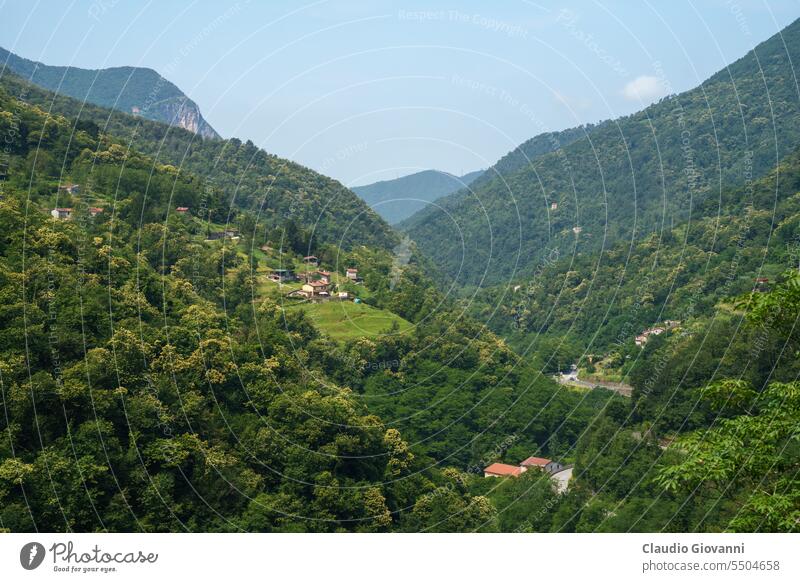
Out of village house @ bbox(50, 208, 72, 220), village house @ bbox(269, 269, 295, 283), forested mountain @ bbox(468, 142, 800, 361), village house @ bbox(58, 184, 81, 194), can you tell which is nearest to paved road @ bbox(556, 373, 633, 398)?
forested mountain @ bbox(468, 142, 800, 361)

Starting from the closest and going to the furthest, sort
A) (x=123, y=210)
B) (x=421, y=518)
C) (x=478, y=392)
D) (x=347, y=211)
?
(x=421, y=518), (x=123, y=210), (x=478, y=392), (x=347, y=211)

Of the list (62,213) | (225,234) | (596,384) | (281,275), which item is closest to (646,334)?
(596,384)

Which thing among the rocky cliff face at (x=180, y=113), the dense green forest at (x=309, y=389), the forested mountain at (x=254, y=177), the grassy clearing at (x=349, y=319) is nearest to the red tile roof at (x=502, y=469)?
the dense green forest at (x=309, y=389)

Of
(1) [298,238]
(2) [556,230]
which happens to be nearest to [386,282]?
(1) [298,238]

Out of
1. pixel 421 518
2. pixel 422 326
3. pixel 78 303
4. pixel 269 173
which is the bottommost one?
pixel 421 518

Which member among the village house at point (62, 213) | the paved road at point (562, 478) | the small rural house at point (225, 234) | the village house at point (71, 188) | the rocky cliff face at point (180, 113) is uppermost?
the rocky cliff face at point (180, 113)

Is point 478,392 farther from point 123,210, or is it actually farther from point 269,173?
point 269,173

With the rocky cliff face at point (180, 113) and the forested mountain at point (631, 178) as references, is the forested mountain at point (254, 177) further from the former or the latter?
the rocky cliff face at point (180, 113)
